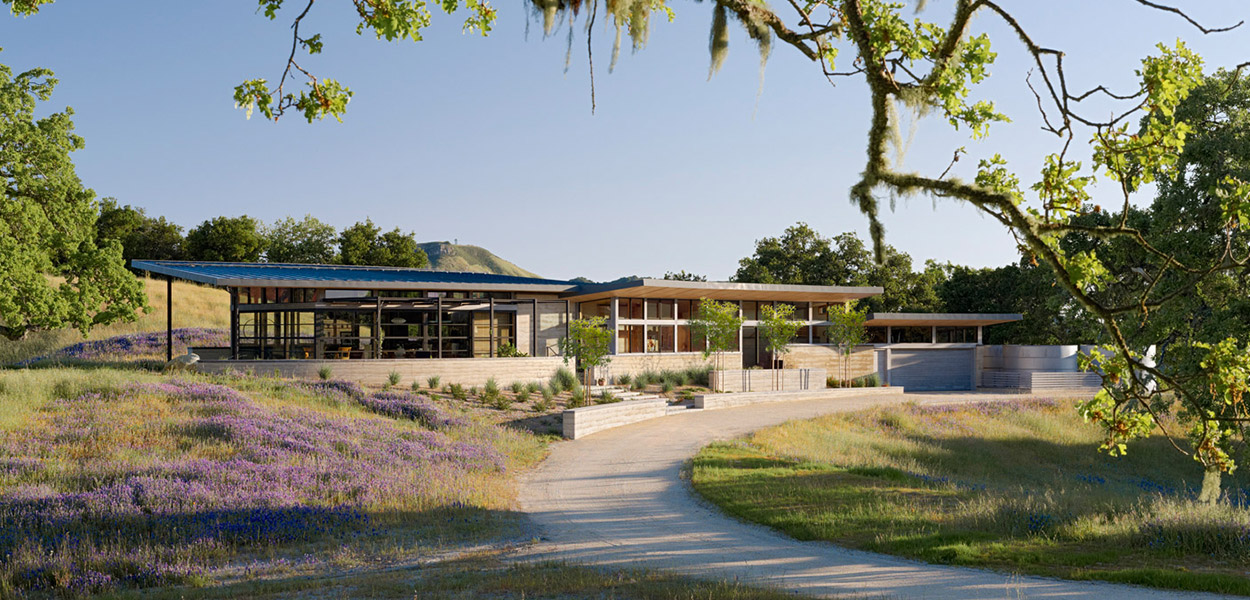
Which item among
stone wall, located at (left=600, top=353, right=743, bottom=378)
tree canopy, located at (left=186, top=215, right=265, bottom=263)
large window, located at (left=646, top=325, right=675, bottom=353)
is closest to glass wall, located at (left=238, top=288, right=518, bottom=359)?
stone wall, located at (left=600, top=353, right=743, bottom=378)

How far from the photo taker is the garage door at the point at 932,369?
3856 centimetres

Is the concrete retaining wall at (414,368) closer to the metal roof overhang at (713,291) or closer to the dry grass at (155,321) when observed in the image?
the metal roof overhang at (713,291)

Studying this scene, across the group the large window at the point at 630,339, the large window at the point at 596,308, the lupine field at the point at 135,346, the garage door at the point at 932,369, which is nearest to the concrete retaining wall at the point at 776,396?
the garage door at the point at 932,369

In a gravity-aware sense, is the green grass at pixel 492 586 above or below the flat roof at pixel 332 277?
below

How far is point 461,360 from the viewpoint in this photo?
24531 mm

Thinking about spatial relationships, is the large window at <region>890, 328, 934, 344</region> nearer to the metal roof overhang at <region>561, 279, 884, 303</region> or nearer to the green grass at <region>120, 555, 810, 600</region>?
the metal roof overhang at <region>561, 279, 884, 303</region>

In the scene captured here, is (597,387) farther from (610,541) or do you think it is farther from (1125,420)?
(1125,420)

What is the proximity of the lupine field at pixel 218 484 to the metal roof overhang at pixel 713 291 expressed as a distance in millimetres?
13803

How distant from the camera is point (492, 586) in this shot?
709 cm

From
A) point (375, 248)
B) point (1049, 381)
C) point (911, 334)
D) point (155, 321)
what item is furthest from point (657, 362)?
point (375, 248)

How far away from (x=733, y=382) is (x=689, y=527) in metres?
20.7

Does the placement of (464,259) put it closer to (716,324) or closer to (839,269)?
(839,269)

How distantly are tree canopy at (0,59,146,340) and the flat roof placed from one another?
4.29 ft

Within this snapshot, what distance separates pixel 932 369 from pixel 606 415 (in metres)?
24.1
